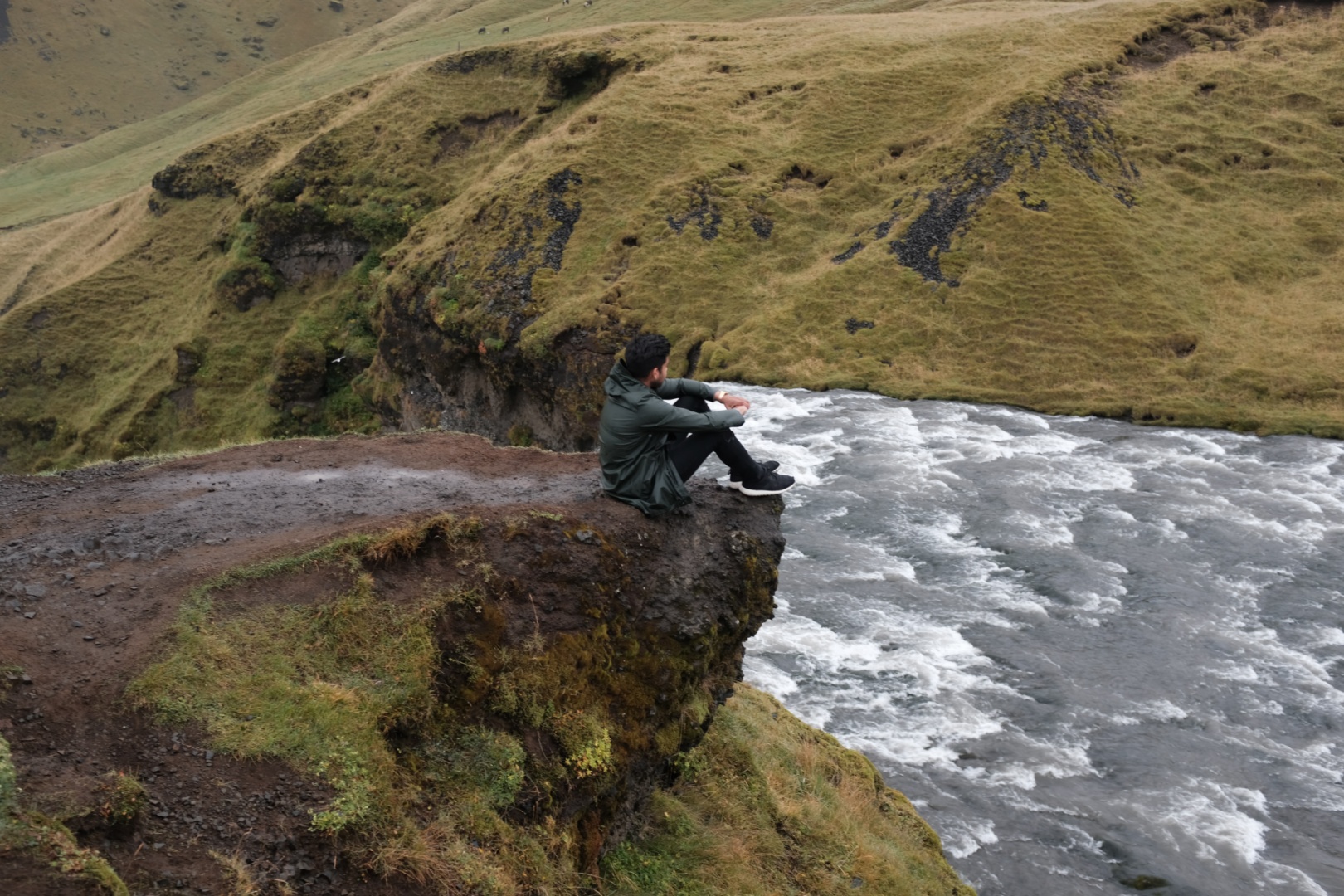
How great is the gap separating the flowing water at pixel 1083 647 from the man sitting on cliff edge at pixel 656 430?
9878 mm

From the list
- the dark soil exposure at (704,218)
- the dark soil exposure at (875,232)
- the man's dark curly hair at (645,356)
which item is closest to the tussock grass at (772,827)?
the man's dark curly hair at (645,356)

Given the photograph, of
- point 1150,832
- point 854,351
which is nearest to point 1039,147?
point 854,351

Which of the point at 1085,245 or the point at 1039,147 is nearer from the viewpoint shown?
the point at 1085,245

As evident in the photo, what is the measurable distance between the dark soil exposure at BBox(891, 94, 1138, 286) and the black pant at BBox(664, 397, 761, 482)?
38596 millimetres

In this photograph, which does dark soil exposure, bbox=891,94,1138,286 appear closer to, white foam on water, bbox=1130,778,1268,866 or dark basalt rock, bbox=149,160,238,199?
white foam on water, bbox=1130,778,1268,866

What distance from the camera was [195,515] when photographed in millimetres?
12336

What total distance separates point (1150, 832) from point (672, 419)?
13.1 m

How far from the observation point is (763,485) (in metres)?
13.1

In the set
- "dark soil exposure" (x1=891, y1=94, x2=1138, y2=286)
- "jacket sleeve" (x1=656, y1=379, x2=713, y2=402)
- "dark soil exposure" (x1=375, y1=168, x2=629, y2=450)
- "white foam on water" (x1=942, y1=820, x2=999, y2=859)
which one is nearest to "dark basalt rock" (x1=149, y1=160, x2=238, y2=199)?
"dark soil exposure" (x1=375, y1=168, x2=629, y2=450)

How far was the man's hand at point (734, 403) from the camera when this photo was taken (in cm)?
1220

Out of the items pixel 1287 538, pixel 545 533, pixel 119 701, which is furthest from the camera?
pixel 1287 538

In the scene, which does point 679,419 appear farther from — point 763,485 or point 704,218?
point 704,218

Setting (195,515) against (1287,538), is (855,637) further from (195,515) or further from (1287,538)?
(195,515)

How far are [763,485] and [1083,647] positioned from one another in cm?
1466
